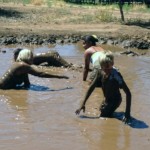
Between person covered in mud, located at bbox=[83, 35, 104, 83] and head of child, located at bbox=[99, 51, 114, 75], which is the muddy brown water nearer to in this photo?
person covered in mud, located at bbox=[83, 35, 104, 83]

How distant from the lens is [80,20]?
25.2 m

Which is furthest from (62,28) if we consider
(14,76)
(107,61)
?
(107,61)

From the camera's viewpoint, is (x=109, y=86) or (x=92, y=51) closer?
(x=109, y=86)

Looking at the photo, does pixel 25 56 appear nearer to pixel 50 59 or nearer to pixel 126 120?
pixel 126 120

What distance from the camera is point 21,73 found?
10.2 meters

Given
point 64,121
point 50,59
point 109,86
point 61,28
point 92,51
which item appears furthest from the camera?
point 61,28

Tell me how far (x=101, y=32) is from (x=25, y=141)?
45.9 ft

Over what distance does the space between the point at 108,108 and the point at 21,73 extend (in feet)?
9.31

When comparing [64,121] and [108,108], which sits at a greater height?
[108,108]

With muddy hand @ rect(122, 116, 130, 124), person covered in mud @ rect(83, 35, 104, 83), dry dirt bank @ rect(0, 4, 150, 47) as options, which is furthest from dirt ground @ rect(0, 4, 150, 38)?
muddy hand @ rect(122, 116, 130, 124)

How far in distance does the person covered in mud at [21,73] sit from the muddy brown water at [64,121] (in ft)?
0.73

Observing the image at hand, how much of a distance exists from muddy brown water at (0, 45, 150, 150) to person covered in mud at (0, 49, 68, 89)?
222 millimetres

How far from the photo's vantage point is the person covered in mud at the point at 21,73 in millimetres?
10062

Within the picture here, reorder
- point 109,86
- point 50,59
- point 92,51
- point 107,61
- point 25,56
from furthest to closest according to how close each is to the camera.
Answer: point 50,59 < point 92,51 < point 25,56 < point 109,86 < point 107,61
